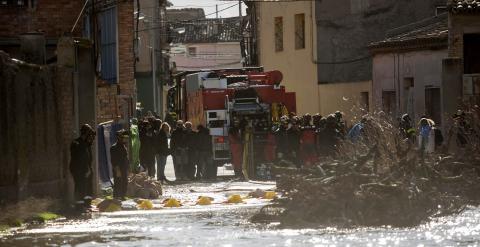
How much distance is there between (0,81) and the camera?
77.9ft

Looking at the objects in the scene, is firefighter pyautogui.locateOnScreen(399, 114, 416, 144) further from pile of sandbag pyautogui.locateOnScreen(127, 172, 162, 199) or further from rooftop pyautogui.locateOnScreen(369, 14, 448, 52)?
rooftop pyautogui.locateOnScreen(369, 14, 448, 52)

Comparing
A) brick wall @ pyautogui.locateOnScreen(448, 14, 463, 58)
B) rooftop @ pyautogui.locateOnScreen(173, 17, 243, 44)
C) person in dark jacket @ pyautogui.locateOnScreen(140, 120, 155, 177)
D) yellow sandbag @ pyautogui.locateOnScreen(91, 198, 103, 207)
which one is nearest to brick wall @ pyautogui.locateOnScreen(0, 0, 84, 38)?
yellow sandbag @ pyautogui.locateOnScreen(91, 198, 103, 207)

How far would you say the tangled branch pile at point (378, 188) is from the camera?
71.0 ft

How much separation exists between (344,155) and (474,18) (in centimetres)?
1689

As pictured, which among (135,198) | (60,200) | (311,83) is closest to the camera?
(60,200)

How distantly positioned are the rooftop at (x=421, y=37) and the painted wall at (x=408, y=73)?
26 centimetres

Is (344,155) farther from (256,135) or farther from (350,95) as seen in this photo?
(350,95)

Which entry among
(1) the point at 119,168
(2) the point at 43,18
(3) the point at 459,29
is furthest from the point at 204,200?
(3) the point at 459,29

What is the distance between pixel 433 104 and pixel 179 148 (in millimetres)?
9653

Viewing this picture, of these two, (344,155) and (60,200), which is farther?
(60,200)

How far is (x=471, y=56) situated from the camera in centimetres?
4172

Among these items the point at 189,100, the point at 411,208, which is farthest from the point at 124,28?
the point at 411,208

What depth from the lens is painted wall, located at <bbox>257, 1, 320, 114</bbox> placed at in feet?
197

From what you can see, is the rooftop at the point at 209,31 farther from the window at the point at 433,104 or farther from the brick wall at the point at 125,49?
the window at the point at 433,104
